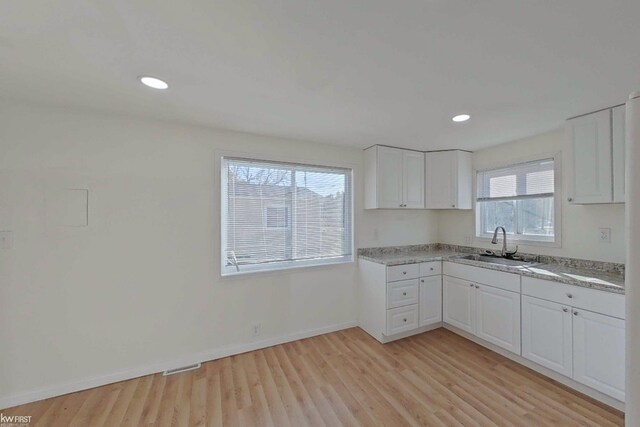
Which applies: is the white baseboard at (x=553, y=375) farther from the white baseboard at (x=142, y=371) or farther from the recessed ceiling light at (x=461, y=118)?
the recessed ceiling light at (x=461, y=118)

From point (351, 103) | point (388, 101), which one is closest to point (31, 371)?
point (351, 103)

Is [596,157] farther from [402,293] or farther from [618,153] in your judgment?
[402,293]

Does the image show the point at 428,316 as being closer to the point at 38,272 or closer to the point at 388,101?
the point at 388,101

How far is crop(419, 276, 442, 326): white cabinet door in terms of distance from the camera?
304cm

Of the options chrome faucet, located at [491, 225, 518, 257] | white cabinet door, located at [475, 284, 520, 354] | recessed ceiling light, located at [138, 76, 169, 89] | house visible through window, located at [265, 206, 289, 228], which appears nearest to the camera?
recessed ceiling light, located at [138, 76, 169, 89]

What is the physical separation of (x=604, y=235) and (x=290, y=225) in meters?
2.94

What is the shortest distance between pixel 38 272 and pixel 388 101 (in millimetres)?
2952

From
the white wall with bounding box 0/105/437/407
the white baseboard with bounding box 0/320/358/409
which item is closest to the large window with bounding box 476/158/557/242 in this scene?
the white baseboard with bounding box 0/320/358/409

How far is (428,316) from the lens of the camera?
3.07m

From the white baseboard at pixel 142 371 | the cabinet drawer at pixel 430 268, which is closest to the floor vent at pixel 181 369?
the white baseboard at pixel 142 371

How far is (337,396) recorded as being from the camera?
2.02 metres

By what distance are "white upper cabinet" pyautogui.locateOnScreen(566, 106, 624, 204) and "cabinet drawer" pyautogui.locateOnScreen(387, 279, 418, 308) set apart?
65.2 inches

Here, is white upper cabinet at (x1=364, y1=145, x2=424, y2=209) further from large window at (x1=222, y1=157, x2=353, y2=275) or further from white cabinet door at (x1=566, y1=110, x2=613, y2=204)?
white cabinet door at (x1=566, y1=110, x2=613, y2=204)

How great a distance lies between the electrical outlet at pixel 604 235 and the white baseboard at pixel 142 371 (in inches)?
110
